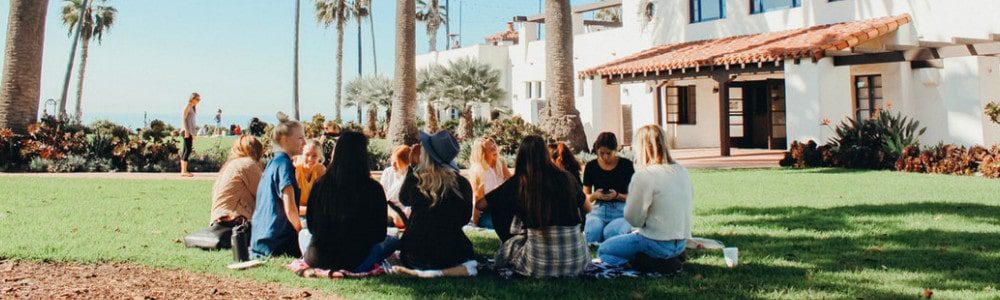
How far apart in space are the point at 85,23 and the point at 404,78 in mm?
A: 45333

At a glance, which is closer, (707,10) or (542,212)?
(542,212)

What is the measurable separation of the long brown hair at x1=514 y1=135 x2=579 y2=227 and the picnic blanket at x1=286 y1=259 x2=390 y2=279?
3.85ft

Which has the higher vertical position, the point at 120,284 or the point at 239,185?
the point at 239,185

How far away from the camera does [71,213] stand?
9.89 m

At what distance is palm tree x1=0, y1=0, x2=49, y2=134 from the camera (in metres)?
16.8

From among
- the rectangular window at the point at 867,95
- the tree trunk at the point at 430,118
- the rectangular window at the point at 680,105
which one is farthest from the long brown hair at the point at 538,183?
the tree trunk at the point at 430,118

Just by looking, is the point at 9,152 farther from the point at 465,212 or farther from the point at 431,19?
the point at 431,19

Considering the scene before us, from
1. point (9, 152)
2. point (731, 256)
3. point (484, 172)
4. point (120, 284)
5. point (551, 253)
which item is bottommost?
point (120, 284)

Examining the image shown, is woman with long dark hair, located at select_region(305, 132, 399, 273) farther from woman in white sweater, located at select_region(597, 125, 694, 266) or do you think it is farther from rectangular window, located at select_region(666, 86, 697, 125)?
rectangular window, located at select_region(666, 86, 697, 125)

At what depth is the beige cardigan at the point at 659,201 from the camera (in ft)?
19.1

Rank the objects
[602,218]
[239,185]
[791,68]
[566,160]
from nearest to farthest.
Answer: [239,185]
[566,160]
[602,218]
[791,68]

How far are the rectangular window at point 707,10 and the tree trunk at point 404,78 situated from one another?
8.49 m

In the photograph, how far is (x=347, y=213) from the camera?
18.9 feet

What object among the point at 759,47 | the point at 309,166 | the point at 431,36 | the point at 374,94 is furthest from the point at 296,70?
the point at 309,166
